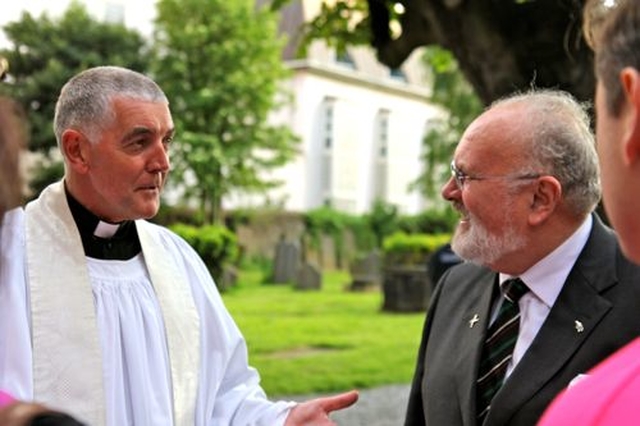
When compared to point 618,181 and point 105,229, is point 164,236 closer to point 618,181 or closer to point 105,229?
point 105,229

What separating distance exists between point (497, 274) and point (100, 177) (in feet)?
4.16

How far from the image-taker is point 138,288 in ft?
11.0

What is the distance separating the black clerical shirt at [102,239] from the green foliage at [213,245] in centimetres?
1815

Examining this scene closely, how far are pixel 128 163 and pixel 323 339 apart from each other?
11.4m

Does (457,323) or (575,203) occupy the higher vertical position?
(575,203)

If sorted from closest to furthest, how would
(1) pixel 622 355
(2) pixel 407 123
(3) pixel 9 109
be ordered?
(1) pixel 622 355 → (3) pixel 9 109 → (2) pixel 407 123

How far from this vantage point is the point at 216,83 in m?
33.9

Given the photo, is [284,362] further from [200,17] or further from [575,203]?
[200,17]

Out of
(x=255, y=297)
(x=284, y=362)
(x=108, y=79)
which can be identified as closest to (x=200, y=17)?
(x=255, y=297)

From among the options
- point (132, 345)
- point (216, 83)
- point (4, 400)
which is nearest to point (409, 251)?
point (216, 83)

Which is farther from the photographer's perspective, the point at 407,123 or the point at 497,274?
the point at 407,123

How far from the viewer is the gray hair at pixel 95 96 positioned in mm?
3270

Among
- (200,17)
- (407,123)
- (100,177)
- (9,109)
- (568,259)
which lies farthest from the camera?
(407,123)

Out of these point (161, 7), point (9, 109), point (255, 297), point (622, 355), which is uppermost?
point (161, 7)
